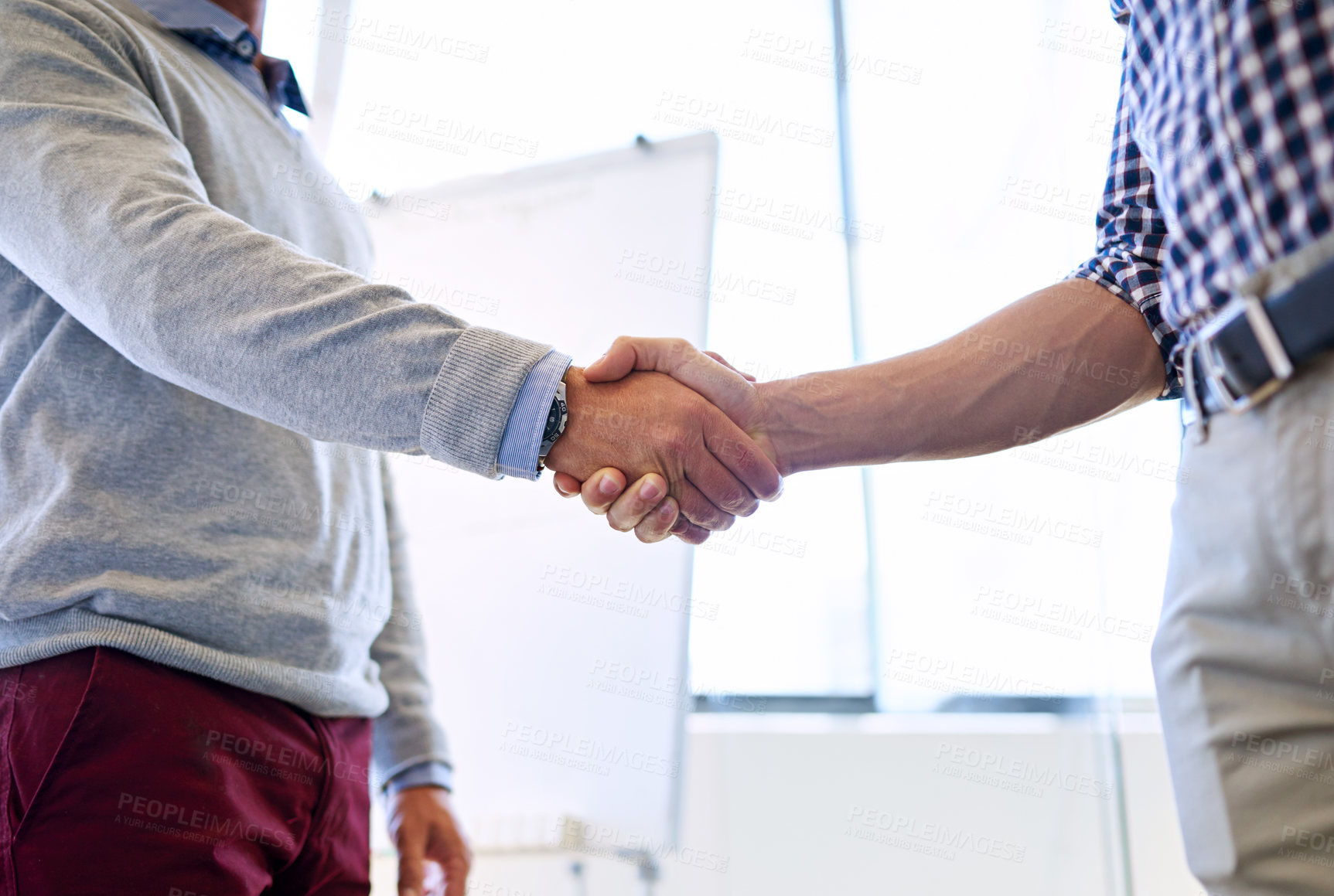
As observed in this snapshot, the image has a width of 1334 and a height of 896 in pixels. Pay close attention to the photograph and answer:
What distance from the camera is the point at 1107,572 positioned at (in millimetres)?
1917

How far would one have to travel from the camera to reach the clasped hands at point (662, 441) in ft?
3.44

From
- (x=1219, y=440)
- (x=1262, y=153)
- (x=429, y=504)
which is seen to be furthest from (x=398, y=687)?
(x=1262, y=153)

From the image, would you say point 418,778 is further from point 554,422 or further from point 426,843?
point 554,422

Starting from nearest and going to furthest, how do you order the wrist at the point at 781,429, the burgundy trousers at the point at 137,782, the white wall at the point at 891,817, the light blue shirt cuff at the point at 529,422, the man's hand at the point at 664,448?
the burgundy trousers at the point at 137,782, the light blue shirt cuff at the point at 529,422, the man's hand at the point at 664,448, the wrist at the point at 781,429, the white wall at the point at 891,817

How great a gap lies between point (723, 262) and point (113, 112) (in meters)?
1.72

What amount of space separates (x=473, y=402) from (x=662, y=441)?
11.9 inches

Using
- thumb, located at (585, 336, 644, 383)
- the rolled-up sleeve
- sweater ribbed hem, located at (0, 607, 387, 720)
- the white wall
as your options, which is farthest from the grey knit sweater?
the white wall

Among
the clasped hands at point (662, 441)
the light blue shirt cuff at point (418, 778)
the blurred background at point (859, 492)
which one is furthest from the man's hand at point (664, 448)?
the blurred background at point (859, 492)

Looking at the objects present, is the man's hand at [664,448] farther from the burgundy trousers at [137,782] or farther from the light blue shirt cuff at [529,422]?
the burgundy trousers at [137,782]

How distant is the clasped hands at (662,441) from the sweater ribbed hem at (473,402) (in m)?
0.14

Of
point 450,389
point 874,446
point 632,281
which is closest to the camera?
point 450,389

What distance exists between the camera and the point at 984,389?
103 centimetres

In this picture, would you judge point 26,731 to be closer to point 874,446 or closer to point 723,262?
point 874,446

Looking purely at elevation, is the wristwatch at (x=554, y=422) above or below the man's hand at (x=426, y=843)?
above
